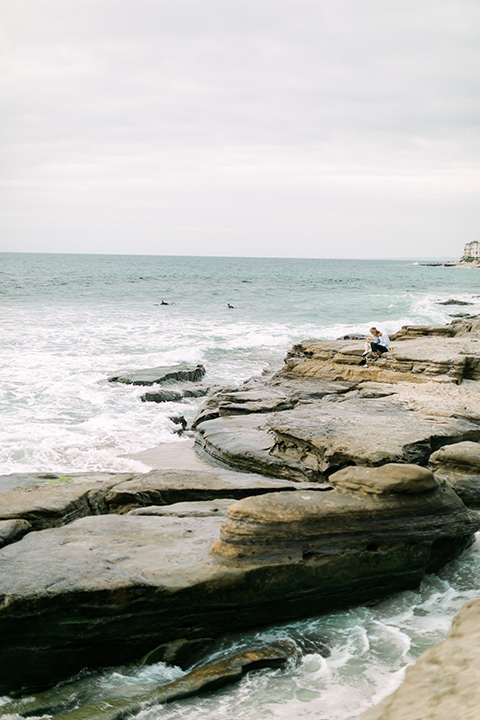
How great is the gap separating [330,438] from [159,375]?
8.82m

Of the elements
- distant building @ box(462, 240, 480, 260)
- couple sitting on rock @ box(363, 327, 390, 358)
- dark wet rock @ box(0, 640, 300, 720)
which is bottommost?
dark wet rock @ box(0, 640, 300, 720)

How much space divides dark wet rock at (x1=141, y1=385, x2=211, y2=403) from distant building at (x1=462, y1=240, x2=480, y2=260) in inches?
5589

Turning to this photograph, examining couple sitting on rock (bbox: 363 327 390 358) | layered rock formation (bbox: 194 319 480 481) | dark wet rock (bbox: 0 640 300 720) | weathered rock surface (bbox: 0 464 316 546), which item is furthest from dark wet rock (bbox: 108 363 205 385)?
dark wet rock (bbox: 0 640 300 720)

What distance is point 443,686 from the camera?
324 cm

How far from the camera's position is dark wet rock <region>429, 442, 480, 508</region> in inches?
278

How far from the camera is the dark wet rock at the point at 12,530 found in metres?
5.47

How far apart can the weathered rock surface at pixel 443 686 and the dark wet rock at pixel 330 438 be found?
11.9 feet

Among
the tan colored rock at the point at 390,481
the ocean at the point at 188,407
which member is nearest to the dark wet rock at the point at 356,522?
the tan colored rock at the point at 390,481

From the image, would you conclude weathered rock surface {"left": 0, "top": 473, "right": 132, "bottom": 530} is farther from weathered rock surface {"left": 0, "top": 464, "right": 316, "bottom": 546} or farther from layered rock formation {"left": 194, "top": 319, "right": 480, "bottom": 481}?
layered rock formation {"left": 194, "top": 319, "right": 480, "bottom": 481}

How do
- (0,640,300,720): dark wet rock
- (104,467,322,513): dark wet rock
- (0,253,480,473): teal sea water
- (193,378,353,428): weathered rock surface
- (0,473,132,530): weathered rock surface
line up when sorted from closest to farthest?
(0,640,300,720): dark wet rock
(0,473,132,530): weathered rock surface
(104,467,322,513): dark wet rock
(0,253,480,473): teal sea water
(193,378,353,428): weathered rock surface

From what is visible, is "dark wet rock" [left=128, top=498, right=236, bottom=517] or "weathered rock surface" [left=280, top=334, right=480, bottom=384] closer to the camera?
"dark wet rock" [left=128, top=498, right=236, bottom=517]

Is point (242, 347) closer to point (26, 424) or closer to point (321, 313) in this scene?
point (26, 424)

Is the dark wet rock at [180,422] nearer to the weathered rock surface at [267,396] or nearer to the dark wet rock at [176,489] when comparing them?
the weathered rock surface at [267,396]

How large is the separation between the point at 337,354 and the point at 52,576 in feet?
34.5
